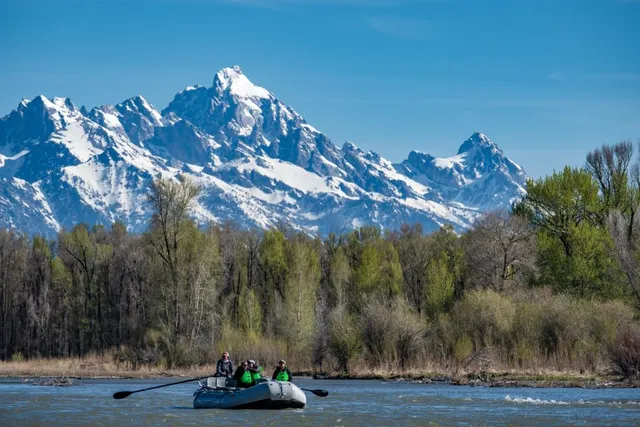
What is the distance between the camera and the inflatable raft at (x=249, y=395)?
48656mm

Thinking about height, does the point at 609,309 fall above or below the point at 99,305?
below

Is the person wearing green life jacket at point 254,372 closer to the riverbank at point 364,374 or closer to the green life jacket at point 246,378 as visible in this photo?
the green life jacket at point 246,378

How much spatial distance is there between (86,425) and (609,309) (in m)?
39.0

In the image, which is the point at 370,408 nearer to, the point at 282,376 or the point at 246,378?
the point at 282,376

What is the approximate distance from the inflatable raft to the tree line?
2191cm

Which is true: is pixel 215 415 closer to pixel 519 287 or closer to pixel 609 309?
pixel 609 309

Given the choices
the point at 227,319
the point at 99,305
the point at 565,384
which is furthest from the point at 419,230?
the point at 565,384

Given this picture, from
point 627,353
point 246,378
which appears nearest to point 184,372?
point 246,378

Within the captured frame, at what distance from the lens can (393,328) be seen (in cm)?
7744

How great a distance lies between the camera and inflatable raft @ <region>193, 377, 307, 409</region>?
4866 cm

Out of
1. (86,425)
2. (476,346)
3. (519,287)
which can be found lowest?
(86,425)

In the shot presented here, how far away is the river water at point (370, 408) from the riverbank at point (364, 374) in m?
2.68

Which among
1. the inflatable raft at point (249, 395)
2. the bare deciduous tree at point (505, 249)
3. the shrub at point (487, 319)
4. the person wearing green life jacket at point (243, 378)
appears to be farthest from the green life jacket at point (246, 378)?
the bare deciduous tree at point (505, 249)

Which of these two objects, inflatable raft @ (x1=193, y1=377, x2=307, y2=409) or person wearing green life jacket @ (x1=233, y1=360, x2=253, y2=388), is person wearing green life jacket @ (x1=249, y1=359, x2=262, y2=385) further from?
inflatable raft @ (x1=193, y1=377, x2=307, y2=409)
